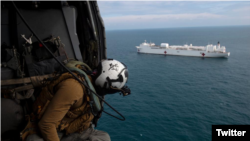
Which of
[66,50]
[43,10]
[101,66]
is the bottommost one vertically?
[101,66]

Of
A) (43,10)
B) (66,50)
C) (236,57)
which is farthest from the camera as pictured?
(236,57)

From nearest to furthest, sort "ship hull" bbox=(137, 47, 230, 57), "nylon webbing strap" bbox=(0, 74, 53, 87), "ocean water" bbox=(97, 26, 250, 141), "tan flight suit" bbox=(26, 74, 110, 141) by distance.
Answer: "tan flight suit" bbox=(26, 74, 110, 141), "nylon webbing strap" bbox=(0, 74, 53, 87), "ocean water" bbox=(97, 26, 250, 141), "ship hull" bbox=(137, 47, 230, 57)

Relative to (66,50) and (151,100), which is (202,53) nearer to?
(151,100)

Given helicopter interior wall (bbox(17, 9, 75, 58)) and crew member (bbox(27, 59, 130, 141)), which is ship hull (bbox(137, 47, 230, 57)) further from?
crew member (bbox(27, 59, 130, 141))

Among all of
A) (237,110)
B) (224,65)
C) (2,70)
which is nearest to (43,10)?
(2,70)

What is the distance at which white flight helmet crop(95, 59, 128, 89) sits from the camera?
3.90 m

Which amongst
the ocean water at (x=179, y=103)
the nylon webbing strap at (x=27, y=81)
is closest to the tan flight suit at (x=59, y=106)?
the nylon webbing strap at (x=27, y=81)

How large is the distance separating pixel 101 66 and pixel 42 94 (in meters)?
1.33

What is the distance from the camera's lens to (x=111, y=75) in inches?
154

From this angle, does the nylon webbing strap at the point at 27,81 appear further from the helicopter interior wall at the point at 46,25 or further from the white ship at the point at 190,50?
the white ship at the point at 190,50

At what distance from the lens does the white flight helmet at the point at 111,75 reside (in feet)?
12.8

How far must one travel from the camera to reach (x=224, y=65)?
57875 millimetres

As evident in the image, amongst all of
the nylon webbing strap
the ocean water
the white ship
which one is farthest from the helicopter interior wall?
the white ship

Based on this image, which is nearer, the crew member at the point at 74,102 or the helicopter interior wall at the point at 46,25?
the crew member at the point at 74,102
